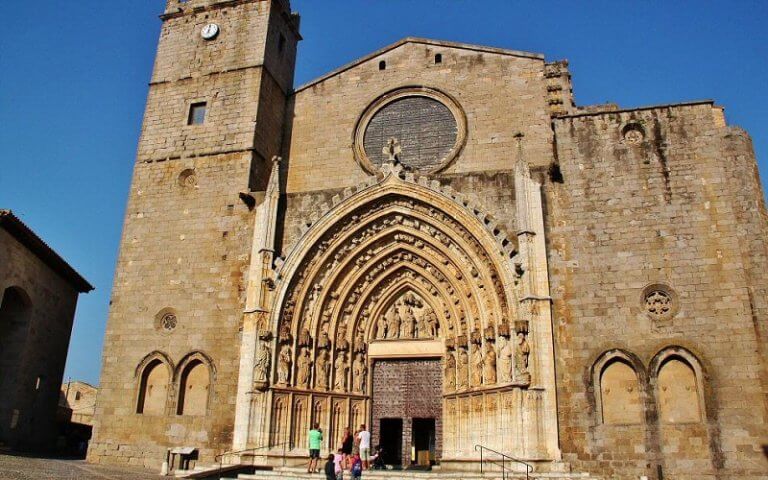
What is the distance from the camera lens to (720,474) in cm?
1121

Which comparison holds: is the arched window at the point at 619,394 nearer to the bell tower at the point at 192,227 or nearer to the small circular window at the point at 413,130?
the small circular window at the point at 413,130

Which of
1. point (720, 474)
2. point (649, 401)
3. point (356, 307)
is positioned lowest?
point (720, 474)

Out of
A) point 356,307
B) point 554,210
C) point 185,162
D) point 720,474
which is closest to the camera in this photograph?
point 720,474

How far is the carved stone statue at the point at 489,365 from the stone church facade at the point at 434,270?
0.06 m

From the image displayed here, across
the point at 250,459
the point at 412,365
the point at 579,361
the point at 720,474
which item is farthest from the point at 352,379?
the point at 720,474

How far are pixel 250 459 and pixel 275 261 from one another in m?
4.09

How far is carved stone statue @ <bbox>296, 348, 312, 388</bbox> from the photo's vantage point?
13867 mm

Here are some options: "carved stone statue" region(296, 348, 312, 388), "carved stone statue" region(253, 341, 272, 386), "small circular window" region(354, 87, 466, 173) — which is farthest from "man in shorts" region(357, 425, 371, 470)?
"small circular window" region(354, 87, 466, 173)

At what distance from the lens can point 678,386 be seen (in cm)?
1203

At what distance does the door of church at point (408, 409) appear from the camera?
13.9 m

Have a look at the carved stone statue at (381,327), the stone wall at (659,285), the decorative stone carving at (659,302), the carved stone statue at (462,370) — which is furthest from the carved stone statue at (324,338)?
the decorative stone carving at (659,302)

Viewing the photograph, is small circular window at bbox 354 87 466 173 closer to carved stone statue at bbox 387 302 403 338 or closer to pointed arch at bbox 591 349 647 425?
carved stone statue at bbox 387 302 403 338

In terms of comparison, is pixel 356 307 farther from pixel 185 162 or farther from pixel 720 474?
pixel 720 474

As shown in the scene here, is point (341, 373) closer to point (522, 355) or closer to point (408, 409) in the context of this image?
point (408, 409)
